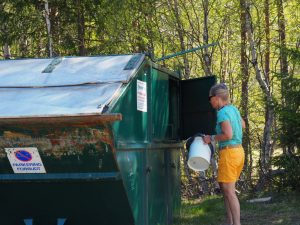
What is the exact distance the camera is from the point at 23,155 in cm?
475

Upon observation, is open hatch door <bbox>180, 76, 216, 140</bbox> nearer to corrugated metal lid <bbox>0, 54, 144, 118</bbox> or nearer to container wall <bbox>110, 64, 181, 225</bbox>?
container wall <bbox>110, 64, 181, 225</bbox>

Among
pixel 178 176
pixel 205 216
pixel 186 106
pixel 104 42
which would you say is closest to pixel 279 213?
pixel 205 216

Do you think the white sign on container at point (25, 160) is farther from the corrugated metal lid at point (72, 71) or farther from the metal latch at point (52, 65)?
the metal latch at point (52, 65)

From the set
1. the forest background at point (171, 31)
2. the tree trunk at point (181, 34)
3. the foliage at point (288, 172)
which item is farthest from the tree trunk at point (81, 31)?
the foliage at point (288, 172)

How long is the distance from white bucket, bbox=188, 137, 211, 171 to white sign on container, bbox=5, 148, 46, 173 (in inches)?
65.6

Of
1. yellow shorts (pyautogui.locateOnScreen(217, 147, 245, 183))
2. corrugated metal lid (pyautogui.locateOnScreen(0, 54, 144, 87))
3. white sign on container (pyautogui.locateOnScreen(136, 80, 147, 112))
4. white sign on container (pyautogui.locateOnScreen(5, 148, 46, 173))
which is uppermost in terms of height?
corrugated metal lid (pyautogui.locateOnScreen(0, 54, 144, 87))

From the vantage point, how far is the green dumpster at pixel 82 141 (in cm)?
452

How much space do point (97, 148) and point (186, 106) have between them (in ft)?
8.66

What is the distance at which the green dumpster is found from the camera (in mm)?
4520

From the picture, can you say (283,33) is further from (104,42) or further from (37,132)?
(37,132)

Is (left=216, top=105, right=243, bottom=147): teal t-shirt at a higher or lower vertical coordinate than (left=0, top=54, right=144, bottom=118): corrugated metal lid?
lower

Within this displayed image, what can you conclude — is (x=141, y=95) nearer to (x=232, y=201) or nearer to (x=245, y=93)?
(x=232, y=201)

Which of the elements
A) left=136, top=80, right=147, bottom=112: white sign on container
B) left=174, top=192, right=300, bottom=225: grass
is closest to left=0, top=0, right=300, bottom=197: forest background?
left=174, top=192, right=300, bottom=225: grass

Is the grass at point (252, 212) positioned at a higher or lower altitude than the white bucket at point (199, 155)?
lower
